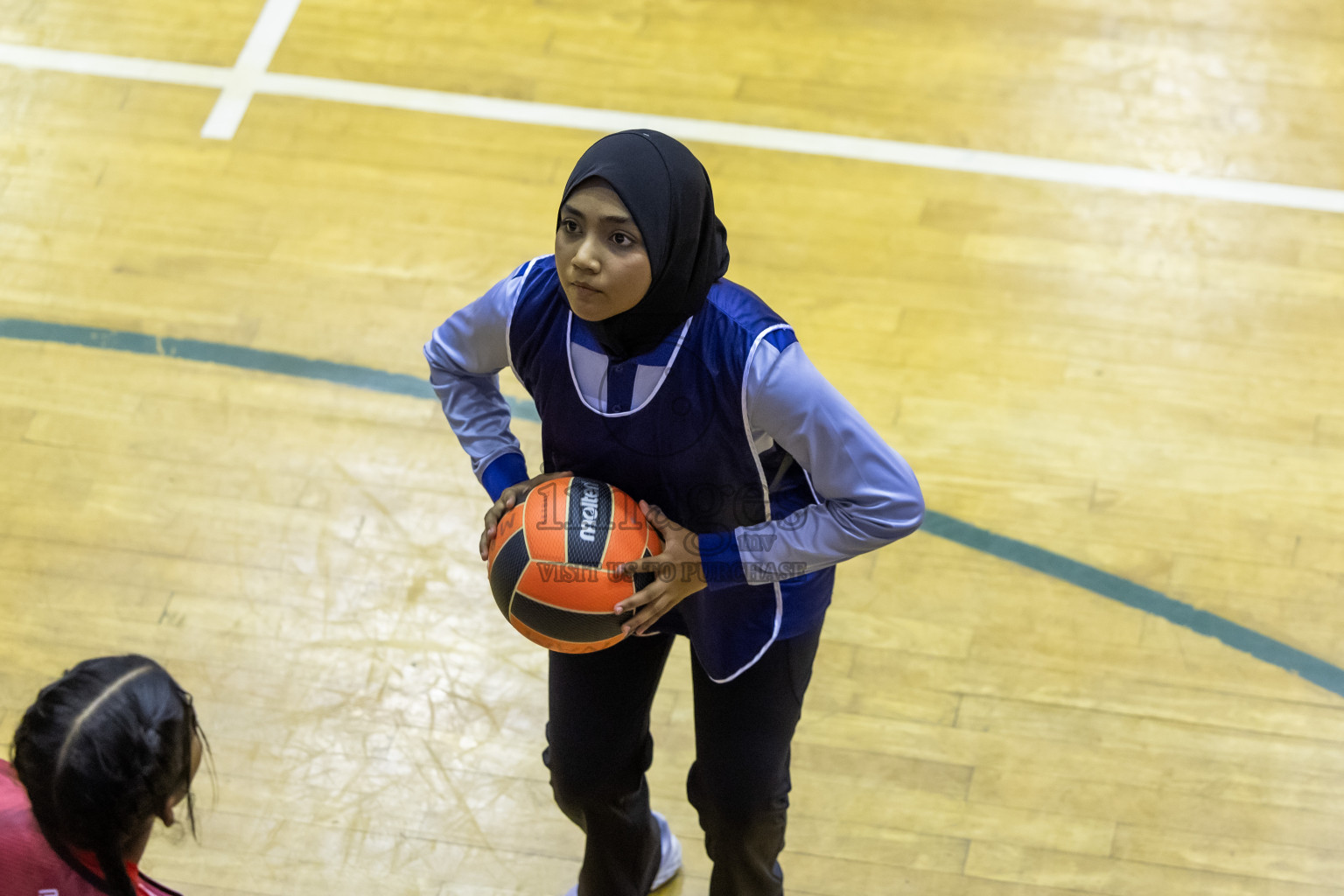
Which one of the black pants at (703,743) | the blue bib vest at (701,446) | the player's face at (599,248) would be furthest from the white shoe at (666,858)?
the player's face at (599,248)

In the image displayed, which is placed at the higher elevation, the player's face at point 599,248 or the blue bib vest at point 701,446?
the player's face at point 599,248

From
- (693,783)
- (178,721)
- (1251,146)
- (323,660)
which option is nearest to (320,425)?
(323,660)

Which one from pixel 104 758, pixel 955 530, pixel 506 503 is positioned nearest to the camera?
pixel 104 758

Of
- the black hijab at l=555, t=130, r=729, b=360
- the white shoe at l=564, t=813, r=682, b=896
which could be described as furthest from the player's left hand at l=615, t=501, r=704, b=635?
the white shoe at l=564, t=813, r=682, b=896

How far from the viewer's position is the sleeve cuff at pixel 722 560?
2.21 metres

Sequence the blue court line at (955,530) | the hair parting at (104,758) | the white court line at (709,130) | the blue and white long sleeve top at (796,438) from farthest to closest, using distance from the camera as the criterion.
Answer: the white court line at (709,130)
the blue court line at (955,530)
the blue and white long sleeve top at (796,438)
the hair parting at (104,758)

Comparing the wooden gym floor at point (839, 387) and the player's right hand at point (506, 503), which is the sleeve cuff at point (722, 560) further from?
the wooden gym floor at point (839, 387)

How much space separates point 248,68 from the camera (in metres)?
5.10

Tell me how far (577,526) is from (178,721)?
2.39 feet

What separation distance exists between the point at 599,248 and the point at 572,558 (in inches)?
22.2

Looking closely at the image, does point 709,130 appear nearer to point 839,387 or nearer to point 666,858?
point 839,387

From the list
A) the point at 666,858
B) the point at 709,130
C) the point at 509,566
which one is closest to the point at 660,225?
the point at 509,566

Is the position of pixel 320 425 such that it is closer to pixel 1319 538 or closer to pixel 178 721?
pixel 178 721

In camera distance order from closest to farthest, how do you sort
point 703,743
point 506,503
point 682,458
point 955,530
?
point 682,458, point 506,503, point 703,743, point 955,530
